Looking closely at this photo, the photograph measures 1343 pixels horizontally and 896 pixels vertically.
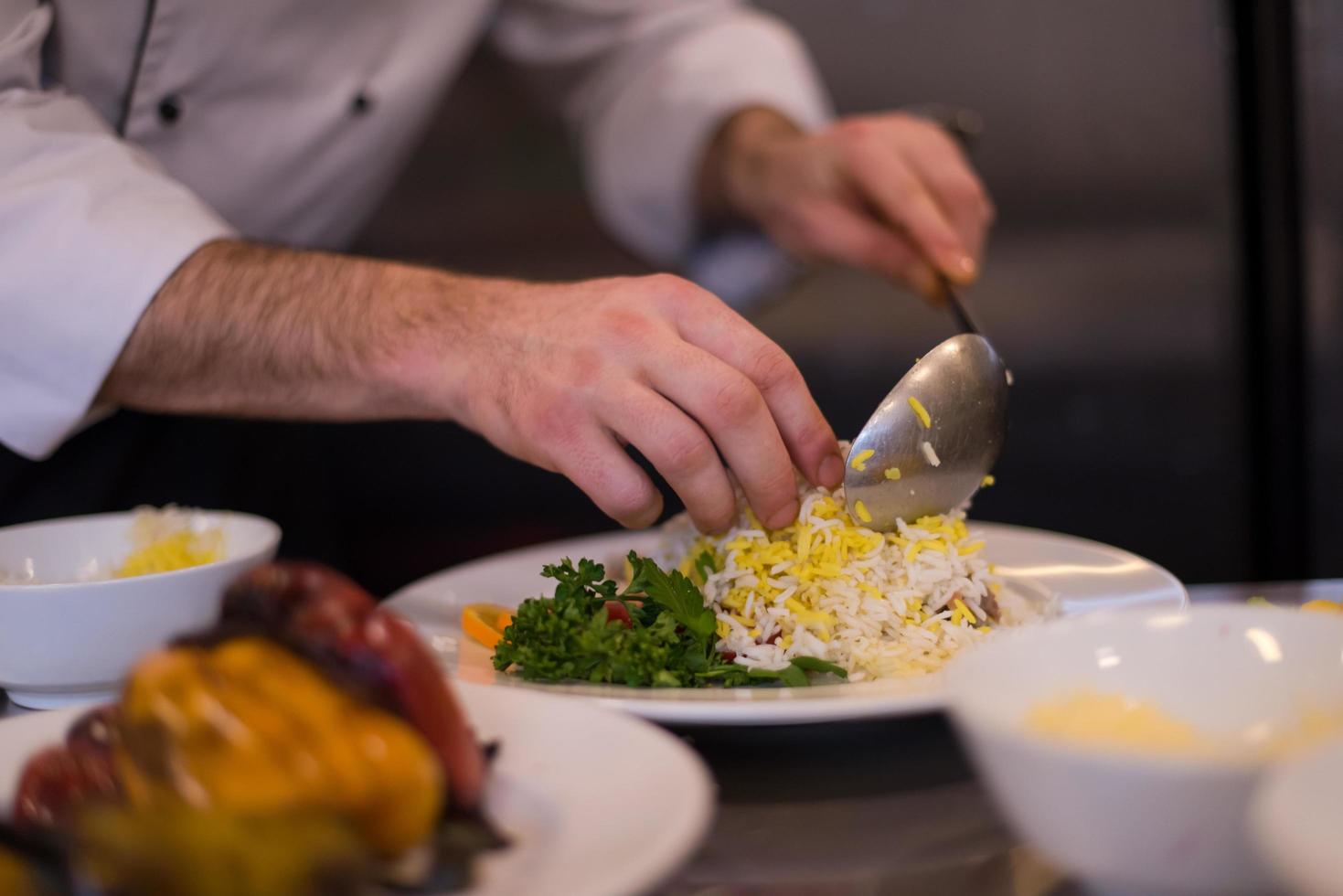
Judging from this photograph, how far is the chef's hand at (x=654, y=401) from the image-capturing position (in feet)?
3.09

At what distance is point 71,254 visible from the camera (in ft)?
3.67

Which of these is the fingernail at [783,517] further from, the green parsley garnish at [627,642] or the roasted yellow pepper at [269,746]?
the roasted yellow pepper at [269,746]

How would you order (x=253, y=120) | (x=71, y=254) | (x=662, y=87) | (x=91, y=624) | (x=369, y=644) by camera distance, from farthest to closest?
(x=662, y=87), (x=253, y=120), (x=71, y=254), (x=91, y=624), (x=369, y=644)

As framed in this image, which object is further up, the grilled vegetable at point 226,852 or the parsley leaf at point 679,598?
the grilled vegetable at point 226,852

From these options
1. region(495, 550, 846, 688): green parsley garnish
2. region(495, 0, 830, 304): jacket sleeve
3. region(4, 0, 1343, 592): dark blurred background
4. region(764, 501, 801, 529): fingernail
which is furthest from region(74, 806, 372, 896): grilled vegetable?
region(4, 0, 1343, 592): dark blurred background

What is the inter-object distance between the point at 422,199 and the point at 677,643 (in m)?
1.90

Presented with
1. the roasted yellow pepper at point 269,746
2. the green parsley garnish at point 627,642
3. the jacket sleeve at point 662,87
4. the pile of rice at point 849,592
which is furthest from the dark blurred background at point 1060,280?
the roasted yellow pepper at point 269,746

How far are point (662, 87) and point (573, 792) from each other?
1611mm

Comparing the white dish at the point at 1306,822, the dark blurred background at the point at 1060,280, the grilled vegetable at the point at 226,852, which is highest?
the white dish at the point at 1306,822

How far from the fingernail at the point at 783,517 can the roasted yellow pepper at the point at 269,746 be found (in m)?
0.50

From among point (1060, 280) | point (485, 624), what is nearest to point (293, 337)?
point (485, 624)

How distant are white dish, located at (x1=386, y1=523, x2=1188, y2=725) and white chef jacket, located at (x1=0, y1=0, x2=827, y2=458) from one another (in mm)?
408

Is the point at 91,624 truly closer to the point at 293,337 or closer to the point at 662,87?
the point at 293,337

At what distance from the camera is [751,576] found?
1.01 m
